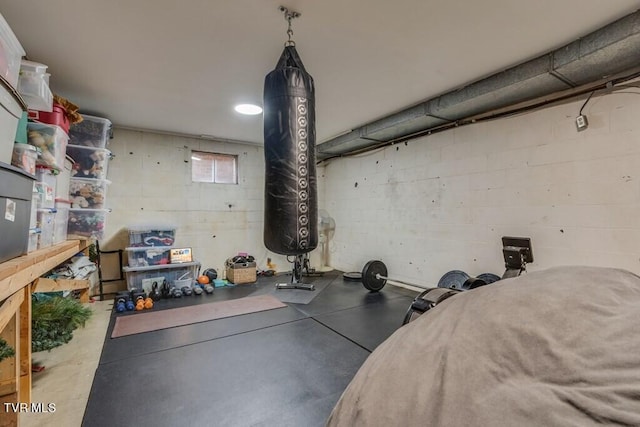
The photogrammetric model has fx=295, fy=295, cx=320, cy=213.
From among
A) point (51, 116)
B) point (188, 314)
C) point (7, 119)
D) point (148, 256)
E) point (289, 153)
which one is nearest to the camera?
point (7, 119)

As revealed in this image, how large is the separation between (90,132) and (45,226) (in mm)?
1793

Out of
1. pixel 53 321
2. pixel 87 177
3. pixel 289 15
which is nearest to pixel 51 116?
pixel 87 177

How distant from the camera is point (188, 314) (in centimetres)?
339

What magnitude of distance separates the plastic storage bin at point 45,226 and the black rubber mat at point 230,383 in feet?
3.48

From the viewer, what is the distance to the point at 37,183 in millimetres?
2203

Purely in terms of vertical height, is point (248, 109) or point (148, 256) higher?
point (248, 109)

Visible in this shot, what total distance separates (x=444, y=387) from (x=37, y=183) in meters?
2.91

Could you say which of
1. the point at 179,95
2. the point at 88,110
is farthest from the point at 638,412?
the point at 88,110

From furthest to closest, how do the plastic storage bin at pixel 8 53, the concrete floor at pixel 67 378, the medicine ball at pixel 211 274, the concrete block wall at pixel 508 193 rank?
the medicine ball at pixel 211 274
the concrete block wall at pixel 508 193
the concrete floor at pixel 67 378
the plastic storage bin at pixel 8 53

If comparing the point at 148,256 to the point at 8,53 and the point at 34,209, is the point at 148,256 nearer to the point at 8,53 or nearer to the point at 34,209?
the point at 34,209

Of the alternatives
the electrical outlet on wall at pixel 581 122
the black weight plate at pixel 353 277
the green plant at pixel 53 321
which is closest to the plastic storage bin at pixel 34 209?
the green plant at pixel 53 321

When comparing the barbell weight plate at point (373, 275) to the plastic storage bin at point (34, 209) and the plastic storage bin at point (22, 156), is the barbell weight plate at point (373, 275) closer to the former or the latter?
the plastic storage bin at point (34, 209)

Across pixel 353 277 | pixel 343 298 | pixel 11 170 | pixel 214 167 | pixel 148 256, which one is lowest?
pixel 343 298

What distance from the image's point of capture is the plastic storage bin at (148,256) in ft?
13.4
